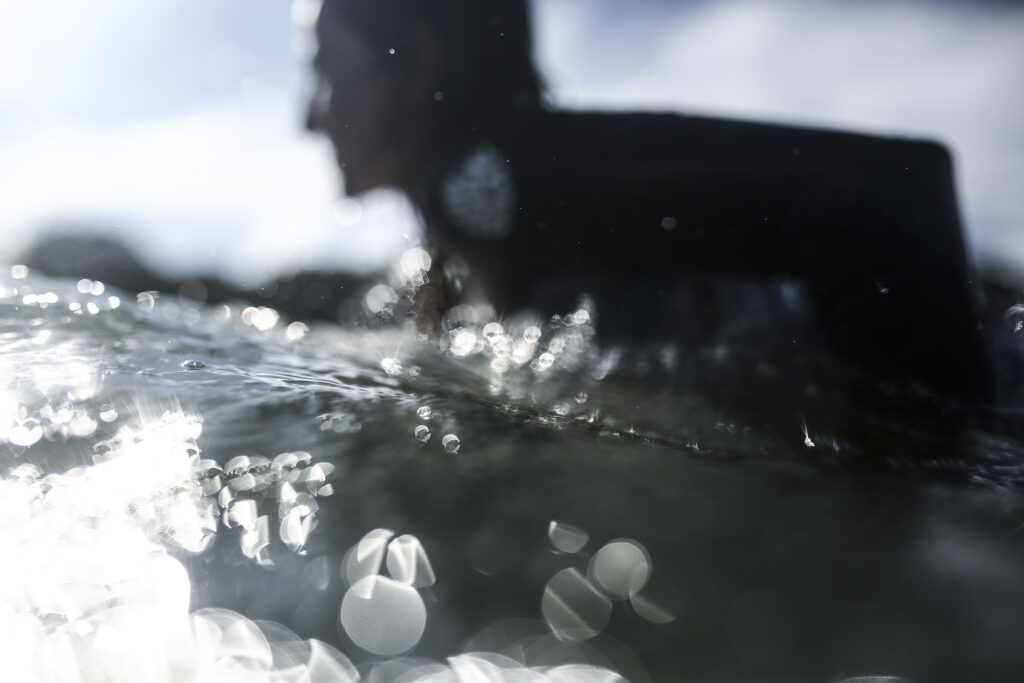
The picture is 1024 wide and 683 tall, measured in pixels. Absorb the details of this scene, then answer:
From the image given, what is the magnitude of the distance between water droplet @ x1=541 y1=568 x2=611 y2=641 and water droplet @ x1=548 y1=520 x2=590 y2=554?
0.6 inches

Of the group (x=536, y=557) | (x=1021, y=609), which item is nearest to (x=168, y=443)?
(x=536, y=557)

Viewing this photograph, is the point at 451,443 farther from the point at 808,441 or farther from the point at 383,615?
the point at 808,441

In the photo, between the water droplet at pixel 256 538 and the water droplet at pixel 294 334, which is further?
the water droplet at pixel 294 334

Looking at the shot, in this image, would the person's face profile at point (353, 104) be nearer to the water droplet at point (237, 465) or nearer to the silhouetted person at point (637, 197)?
the silhouetted person at point (637, 197)

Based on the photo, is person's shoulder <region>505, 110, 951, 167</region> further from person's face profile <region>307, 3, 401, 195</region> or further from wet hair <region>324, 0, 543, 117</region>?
person's face profile <region>307, 3, 401, 195</region>

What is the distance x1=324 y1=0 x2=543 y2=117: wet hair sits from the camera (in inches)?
56.5

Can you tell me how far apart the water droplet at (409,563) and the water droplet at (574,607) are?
64 mm

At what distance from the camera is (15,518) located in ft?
1.13

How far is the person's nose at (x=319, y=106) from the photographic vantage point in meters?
1.84


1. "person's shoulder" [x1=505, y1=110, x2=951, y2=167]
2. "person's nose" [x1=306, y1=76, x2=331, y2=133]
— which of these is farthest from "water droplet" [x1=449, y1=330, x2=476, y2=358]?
"person's nose" [x1=306, y1=76, x2=331, y2=133]

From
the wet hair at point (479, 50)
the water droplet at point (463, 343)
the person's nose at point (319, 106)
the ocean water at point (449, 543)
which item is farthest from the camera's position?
the person's nose at point (319, 106)

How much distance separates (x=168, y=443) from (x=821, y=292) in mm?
1078

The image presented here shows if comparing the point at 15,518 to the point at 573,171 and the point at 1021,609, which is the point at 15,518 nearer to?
the point at 1021,609

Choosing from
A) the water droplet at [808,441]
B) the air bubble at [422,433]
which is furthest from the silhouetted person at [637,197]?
the air bubble at [422,433]
